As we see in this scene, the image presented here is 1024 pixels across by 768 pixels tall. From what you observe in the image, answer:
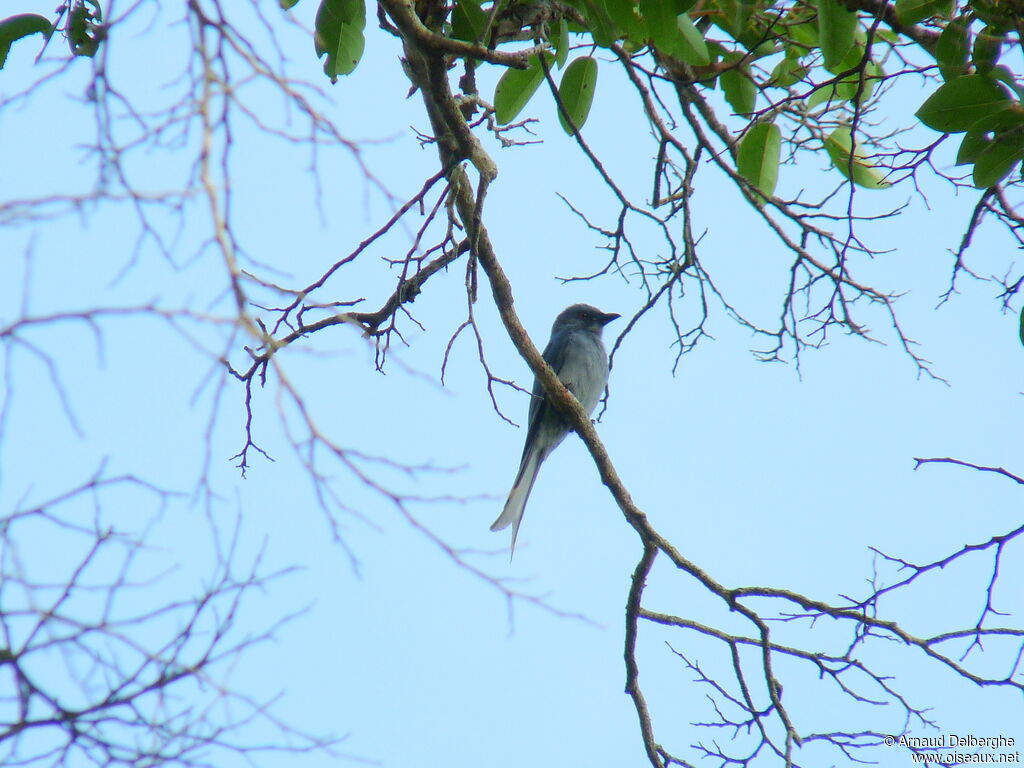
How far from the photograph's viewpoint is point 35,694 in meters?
2.45

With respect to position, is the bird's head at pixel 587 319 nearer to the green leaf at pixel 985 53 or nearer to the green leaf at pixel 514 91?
the green leaf at pixel 514 91

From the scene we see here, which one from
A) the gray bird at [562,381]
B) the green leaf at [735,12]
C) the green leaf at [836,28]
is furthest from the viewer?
the gray bird at [562,381]

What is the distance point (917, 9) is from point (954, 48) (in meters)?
0.18

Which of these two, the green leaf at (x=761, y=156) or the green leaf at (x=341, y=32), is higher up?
the green leaf at (x=761, y=156)

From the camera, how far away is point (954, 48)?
10.4ft

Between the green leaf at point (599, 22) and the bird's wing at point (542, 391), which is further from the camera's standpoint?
the bird's wing at point (542, 391)

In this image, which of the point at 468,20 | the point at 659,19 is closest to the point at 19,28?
the point at 468,20

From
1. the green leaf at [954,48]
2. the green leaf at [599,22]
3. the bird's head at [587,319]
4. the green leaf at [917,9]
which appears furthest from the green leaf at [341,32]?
the bird's head at [587,319]

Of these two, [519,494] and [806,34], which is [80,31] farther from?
[519,494]

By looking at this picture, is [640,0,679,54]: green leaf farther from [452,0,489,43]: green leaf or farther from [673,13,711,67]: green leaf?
Answer: [452,0,489,43]: green leaf

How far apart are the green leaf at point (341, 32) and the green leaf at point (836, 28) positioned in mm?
1537

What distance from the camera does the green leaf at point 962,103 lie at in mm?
3021

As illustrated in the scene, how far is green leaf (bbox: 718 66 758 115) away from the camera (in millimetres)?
3926

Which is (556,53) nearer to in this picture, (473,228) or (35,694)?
(473,228)
